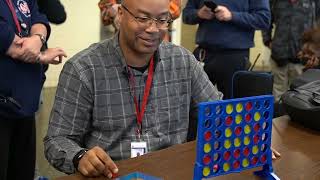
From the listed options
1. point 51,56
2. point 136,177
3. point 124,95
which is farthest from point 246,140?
point 51,56

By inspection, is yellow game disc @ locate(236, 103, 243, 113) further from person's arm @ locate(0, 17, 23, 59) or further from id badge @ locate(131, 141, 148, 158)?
person's arm @ locate(0, 17, 23, 59)

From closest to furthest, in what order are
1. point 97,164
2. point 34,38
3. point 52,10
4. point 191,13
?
point 97,164, point 34,38, point 52,10, point 191,13

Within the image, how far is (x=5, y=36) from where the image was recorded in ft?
5.36

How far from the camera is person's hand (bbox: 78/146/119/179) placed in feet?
3.94

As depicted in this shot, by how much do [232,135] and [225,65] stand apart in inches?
66.9

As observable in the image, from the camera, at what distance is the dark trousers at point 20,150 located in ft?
5.81

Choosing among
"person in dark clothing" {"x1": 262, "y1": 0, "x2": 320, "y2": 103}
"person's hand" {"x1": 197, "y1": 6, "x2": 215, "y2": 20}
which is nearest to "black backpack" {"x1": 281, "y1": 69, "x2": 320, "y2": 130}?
"person's hand" {"x1": 197, "y1": 6, "x2": 215, "y2": 20}

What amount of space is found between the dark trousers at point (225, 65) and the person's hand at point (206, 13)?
8.6 inches

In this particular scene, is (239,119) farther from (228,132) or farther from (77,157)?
(77,157)

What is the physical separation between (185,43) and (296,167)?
4.66 metres

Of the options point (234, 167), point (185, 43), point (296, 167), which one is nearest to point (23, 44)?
point (234, 167)

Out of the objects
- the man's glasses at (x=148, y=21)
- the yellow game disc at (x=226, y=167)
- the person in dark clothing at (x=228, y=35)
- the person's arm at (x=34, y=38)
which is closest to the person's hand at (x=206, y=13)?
the person in dark clothing at (x=228, y=35)

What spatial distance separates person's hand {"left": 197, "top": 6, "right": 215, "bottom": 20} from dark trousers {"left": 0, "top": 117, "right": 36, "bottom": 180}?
1.33 meters

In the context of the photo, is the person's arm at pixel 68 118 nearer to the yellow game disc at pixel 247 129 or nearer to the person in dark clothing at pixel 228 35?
the yellow game disc at pixel 247 129
